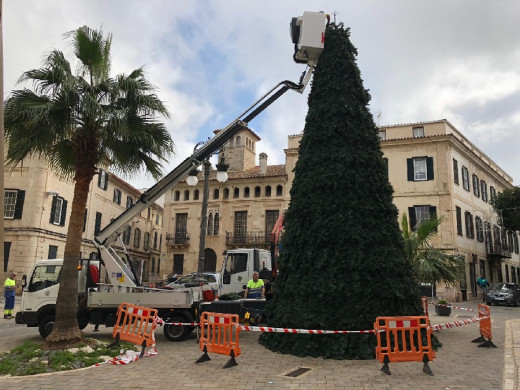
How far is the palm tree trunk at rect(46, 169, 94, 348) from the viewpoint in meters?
8.66

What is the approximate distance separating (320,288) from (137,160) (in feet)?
17.9

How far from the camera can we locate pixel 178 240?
38281mm

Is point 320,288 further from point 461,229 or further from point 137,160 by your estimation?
point 461,229

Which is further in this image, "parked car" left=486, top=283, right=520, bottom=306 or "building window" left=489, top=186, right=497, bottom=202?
"building window" left=489, top=186, right=497, bottom=202

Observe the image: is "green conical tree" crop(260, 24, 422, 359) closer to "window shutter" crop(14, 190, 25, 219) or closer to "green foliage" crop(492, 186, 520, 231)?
"window shutter" crop(14, 190, 25, 219)

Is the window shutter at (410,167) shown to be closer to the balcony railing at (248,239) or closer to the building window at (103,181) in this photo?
the balcony railing at (248,239)

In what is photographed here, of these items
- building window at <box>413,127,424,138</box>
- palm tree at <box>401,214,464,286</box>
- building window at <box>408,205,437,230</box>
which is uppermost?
building window at <box>413,127,424,138</box>

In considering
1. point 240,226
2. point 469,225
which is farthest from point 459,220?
point 240,226

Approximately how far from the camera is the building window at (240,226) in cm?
3696

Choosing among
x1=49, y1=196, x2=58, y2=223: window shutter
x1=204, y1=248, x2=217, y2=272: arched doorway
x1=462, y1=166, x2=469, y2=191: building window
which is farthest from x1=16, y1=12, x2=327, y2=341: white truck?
x1=204, y1=248, x2=217, y2=272: arched doorway

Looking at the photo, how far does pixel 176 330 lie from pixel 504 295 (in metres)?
22.9

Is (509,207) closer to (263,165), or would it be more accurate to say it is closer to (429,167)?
(429,167)

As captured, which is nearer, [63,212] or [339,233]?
[339,233]

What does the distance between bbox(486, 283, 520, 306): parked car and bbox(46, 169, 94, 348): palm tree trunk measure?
25160 mm
